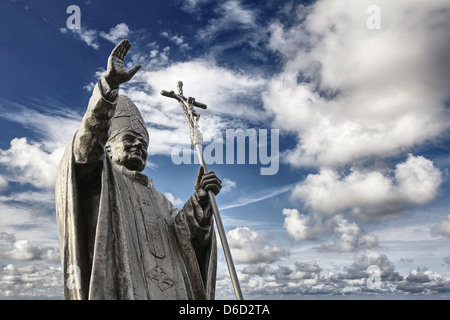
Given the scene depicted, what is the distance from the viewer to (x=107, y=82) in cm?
661

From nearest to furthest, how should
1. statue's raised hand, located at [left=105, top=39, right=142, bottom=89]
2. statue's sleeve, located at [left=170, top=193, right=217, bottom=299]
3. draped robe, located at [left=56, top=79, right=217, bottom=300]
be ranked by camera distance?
draped robe, located at [left=56, top=79, right=217, bottom=300] → statue's raised hand, located at [left=105, top=39, right=142, bottom=89] → statue's sleeve, located at [left=170, top=193, right=217, bottom=299]

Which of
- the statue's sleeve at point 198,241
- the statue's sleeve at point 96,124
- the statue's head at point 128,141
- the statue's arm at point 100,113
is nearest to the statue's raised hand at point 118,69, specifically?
the statue's arm at point 100,113

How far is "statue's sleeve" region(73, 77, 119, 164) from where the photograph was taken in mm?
6473

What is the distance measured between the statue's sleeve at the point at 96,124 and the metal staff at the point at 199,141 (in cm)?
214

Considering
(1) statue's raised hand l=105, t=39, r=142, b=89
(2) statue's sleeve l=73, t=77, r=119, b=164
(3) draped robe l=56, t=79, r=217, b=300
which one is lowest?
(3) draped robe l=56, t=79, r=217, b=300

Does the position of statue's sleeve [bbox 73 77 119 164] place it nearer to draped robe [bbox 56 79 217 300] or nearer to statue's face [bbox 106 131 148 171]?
draped robe [bbox 56 79 217 300]

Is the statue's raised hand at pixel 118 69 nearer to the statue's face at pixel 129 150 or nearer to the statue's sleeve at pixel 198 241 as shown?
the statue's face at pixel 129 150

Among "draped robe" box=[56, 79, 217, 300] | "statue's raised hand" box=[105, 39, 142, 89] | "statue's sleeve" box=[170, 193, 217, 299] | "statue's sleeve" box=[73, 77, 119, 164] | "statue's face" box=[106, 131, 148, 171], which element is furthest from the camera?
"statue's face" box=[106, 131, 148, 171]

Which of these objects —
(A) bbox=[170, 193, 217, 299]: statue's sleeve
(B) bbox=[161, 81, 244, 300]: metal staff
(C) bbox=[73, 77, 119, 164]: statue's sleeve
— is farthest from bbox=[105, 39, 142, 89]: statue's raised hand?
(A) bbox=[170, 193, 217, 299]: statue's sleeve

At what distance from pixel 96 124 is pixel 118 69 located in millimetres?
973

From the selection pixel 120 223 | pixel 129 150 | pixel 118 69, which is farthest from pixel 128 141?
pixel 120 223

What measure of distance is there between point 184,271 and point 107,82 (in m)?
3.55

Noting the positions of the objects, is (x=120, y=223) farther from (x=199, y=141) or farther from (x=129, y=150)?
(x=199, y=141)

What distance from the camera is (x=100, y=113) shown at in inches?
255
